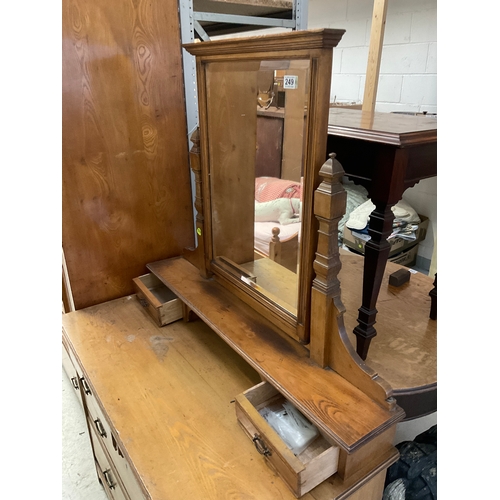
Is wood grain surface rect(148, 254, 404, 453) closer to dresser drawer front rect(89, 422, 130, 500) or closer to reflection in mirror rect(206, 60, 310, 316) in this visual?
reflection in mirror rect(206, 60, 310, 316)

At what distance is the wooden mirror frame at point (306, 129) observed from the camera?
0.65 meters

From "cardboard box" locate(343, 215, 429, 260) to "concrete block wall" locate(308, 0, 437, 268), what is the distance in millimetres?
42

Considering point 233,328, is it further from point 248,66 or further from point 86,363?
point 248,66

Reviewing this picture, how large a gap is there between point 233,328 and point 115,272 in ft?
1.68

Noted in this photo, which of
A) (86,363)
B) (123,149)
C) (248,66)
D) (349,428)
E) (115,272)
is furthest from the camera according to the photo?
(115,272)

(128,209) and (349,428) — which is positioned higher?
(128,209)

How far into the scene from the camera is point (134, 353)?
108 centimetres

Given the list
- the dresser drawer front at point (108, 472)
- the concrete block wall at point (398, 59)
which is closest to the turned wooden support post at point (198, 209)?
the dresser drawer front at point (108, 472)

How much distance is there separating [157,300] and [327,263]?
61cm

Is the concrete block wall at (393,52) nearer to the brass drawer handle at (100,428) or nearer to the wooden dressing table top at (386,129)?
the wooden dressing table top at (386,129)

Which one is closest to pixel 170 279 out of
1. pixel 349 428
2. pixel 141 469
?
pixel 141 469

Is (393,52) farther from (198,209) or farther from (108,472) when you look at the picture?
(108,472)

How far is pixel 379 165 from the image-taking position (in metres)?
0.81

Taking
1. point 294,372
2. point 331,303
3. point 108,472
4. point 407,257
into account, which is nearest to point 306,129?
point 331,303
